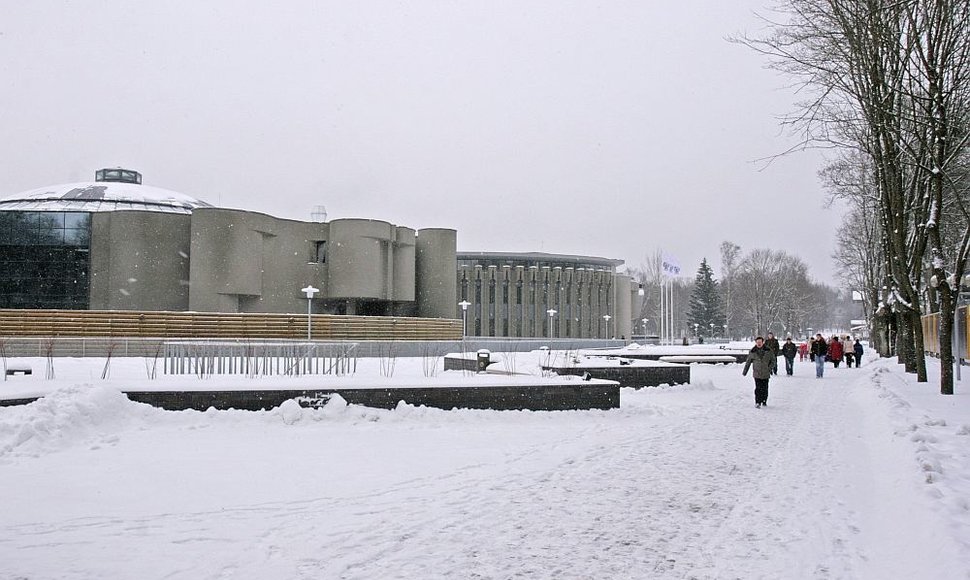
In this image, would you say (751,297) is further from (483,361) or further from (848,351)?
(483,361)

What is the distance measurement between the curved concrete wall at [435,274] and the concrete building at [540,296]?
74.4 feet

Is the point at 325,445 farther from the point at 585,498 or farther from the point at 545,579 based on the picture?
the point at 545,579

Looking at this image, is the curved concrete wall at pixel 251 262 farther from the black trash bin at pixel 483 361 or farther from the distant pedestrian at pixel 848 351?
the distant pedestrian at pixel 848 351

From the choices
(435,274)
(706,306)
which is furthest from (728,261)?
(435,274)

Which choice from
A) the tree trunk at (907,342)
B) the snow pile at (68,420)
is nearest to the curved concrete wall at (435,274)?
the tree trunk at (907,342)

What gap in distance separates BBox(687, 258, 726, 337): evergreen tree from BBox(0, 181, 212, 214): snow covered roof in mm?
63021

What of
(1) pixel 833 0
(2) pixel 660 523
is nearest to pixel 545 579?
(2) pixel 660 523

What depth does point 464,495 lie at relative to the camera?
24.6 feet

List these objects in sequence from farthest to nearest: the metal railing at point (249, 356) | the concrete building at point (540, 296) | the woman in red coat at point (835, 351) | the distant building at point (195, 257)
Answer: the concrete building at point (540, 296) < the distant building at point (195, 257) < the woman in red coat at point (835, 351) < the metal railing at point (249, 356)

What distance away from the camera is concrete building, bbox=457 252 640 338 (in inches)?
3236

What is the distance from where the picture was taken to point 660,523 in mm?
6473

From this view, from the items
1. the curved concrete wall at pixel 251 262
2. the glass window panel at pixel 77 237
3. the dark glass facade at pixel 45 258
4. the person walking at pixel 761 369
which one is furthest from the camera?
the glass window panel at pixel 77 237

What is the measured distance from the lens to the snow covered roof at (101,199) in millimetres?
50688

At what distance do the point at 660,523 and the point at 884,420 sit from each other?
28.5 ft
